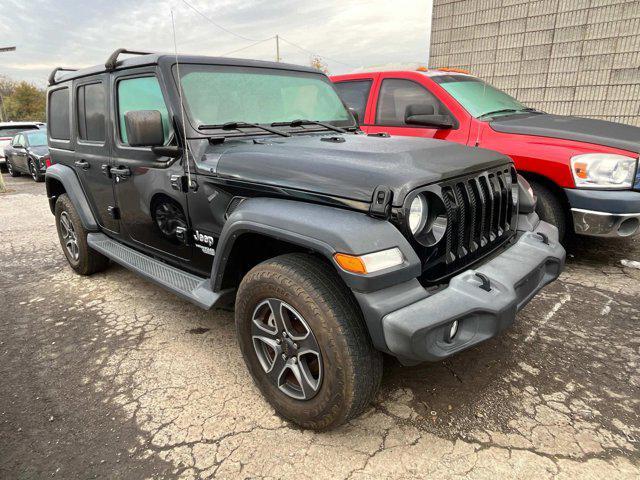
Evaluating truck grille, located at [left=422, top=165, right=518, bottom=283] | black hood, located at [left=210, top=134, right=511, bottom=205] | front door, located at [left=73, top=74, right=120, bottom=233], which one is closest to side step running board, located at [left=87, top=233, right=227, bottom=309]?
front door, located at [left=73, top=74, right=120, bottom=233]

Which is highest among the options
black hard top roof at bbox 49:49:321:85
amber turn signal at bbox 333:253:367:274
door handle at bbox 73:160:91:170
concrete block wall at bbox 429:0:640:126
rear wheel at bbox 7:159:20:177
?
concrete block wall at bbox 429:0:640:126

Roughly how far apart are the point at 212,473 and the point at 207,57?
97.9 inches

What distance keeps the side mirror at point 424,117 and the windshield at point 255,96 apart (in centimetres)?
96

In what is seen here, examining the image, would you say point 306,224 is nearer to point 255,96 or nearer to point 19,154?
point 255,96

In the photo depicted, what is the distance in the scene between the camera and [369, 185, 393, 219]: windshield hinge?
1.81 meters

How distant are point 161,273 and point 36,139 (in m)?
11.7

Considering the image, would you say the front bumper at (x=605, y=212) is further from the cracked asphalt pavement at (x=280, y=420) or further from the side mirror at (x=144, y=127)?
the side mirror at (x=144, y=127)

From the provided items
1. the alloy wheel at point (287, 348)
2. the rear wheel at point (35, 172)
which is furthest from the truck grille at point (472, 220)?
the rear wheel at point (35, 172)

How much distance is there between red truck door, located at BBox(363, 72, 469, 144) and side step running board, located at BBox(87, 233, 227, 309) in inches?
113

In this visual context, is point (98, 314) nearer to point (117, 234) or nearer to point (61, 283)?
point (117, 234)

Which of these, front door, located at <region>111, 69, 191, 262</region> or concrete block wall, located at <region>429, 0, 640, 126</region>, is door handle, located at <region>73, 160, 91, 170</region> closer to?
front door, located at <region>111, 69, 191, 262</region>

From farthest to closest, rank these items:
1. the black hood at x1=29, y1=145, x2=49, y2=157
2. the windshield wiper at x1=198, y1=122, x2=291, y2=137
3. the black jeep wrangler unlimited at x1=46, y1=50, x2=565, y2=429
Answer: the black hood at x1=29, y1=145, x2=49, y2=157 → the windshield wiper at x1=198, y1=122, x2=291, y2=137 → the black jeep wrangler unlimited at x1=46, y1=50, x2=565, y2=429

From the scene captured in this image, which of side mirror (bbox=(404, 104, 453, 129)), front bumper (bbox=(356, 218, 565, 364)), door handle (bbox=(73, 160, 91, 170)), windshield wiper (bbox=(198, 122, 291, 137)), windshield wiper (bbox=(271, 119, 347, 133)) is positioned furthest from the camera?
side mirror (bbox=(404, 104, 453, 129))

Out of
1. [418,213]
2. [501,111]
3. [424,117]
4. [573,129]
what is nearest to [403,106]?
[424,117]
